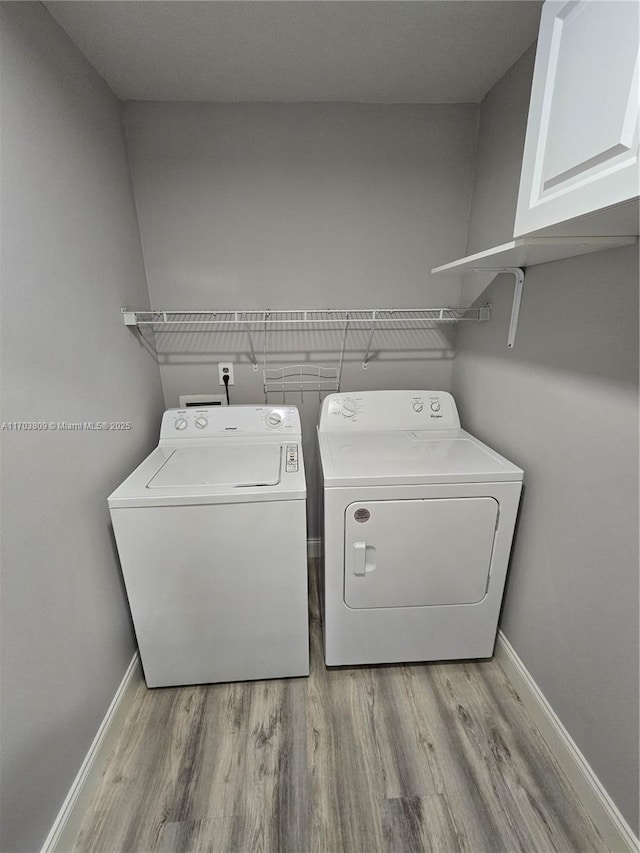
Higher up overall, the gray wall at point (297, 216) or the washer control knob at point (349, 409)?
the gray wall at point (297, 216)

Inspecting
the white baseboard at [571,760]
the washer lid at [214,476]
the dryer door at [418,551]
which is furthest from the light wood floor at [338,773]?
the washer lid at [214,476]

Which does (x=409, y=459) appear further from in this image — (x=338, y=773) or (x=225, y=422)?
(x=338, y=773)

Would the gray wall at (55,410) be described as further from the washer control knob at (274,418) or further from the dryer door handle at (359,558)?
the dryer door handle at (359,558)

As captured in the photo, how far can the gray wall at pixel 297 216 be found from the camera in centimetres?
173

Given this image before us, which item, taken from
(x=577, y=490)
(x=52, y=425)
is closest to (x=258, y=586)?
(x=52, y=425)

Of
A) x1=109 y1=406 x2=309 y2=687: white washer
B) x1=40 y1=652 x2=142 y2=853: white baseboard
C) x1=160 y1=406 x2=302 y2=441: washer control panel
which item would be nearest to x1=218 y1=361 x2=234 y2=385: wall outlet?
x1=160 y1=406 x2=302 y2=441: washer control panel

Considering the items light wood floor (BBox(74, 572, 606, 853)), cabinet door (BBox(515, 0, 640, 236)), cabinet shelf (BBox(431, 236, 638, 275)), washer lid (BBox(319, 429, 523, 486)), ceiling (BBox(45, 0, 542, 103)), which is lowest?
light wood floor (BBox(74, 572, 606, 853))

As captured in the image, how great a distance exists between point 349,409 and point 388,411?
0.66 ft

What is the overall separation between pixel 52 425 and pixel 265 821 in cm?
140

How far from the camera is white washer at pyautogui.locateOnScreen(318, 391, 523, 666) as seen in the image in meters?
1.39

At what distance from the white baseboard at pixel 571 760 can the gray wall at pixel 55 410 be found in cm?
160

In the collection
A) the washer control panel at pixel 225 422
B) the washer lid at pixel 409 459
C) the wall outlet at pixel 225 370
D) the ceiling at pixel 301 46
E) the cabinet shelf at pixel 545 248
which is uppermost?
the ceiling at pixel 301 46

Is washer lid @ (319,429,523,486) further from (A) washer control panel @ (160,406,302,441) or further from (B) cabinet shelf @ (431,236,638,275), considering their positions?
(B) cabinet shelf @ (431,236,638,275)

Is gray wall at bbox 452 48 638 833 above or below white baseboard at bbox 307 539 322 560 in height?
above
